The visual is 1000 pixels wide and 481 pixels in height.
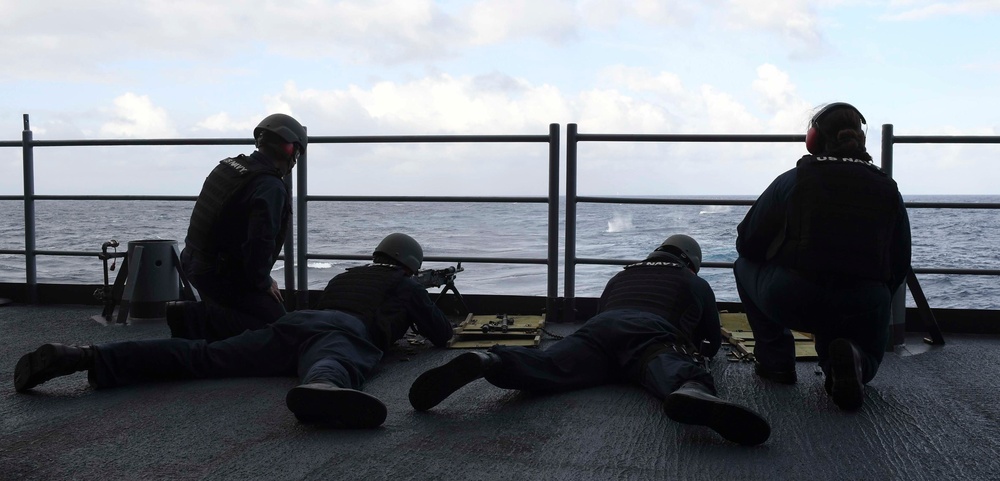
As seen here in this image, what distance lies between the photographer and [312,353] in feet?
9.41

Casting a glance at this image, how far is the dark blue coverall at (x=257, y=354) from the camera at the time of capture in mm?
2883

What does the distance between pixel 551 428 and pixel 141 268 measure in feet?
10.8

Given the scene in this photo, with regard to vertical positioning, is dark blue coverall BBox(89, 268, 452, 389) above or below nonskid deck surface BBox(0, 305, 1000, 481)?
above

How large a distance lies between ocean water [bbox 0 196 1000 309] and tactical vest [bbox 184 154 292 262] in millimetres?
2259

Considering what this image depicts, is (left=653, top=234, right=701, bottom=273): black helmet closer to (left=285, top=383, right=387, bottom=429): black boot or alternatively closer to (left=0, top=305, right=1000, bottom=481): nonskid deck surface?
(left=0, top=305, right=1000, bottom=481): nonskid deck surface

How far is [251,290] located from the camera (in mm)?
3475

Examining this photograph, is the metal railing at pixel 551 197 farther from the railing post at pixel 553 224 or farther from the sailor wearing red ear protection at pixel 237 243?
the sailor wearing red ear protection at pixel 237 243

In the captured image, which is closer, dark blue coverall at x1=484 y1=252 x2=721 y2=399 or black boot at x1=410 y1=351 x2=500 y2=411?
black boot at x1=410 y1=351 x2=500 y2=411

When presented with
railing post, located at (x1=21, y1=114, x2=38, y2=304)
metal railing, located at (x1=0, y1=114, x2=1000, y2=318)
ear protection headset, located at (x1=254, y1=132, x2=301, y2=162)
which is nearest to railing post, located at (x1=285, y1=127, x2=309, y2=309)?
metal railing, located at (x1=0, y1=114, x2=1000, y2=318)

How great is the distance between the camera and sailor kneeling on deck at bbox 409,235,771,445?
2.26 meters

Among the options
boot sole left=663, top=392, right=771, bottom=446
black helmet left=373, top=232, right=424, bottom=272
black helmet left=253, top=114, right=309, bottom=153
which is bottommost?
boot sole left=663, top=392, right=771, bottom=446

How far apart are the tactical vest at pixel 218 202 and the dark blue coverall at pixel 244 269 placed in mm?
19

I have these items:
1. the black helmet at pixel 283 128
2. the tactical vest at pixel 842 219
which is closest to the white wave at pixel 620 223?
the black helmet at pixel 283 128

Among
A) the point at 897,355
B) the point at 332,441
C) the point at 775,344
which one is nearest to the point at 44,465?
the point at 332,441
